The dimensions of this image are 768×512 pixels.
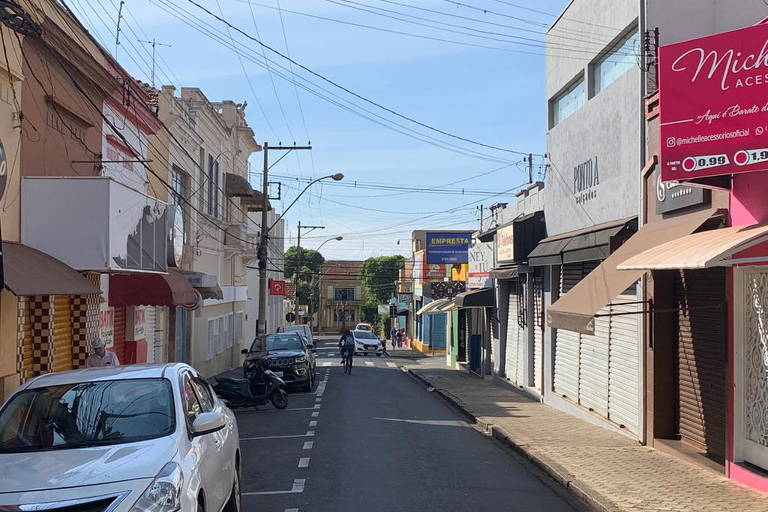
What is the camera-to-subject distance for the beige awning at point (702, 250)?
25.0ft

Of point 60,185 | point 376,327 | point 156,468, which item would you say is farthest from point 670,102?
point 376,327

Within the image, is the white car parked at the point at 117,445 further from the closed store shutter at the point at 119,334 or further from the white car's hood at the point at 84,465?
the closed store shutter at the point at 119,334

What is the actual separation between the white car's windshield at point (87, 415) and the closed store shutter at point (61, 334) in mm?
7524

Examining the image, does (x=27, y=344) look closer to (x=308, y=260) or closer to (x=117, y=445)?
(x=117, y=445)

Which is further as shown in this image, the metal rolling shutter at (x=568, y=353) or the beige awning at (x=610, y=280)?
the metal rolling shutter at (x=568, y=353)

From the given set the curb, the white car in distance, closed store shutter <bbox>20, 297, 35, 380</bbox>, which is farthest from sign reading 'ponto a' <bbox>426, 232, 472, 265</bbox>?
closed store shutter <bbox>20, 297, 35, 380</bbox>

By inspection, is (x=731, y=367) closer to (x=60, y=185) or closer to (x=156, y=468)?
(x=156, y=468)

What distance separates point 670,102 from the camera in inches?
368

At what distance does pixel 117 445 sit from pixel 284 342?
18205 mm

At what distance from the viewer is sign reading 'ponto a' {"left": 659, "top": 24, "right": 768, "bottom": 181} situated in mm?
8453

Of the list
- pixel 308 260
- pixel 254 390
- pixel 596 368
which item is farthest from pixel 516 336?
pixel 308 260

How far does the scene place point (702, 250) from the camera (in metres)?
8.19

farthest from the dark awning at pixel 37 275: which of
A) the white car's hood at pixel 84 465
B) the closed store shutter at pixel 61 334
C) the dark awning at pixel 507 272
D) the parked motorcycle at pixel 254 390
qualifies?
the dark awning at pixel 507 272

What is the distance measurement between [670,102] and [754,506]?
15.1 ft
